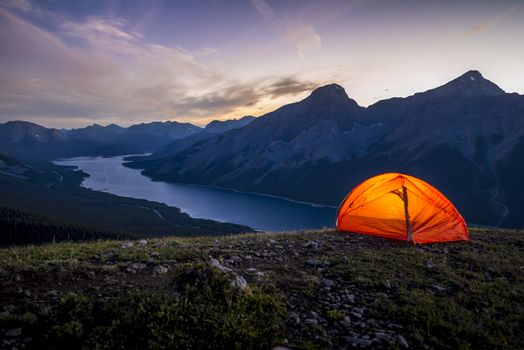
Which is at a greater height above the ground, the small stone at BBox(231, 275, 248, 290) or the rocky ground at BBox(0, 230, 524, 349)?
the small stone at BBox(231, 275, 248, 290)

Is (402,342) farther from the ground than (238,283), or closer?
closer

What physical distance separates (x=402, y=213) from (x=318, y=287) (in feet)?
30.6

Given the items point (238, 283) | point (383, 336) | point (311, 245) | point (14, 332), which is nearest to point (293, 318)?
point (238, 283)

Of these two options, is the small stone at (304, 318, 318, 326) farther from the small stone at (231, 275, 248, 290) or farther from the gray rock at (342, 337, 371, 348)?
the small stone at (231, 275, 248, 290)

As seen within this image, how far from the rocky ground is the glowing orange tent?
8.06 ft

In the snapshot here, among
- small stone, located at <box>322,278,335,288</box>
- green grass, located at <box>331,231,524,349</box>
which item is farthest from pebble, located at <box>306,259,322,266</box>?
small stone, located at <box>322,278,335,288</box>

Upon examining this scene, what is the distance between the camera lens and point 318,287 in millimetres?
8398

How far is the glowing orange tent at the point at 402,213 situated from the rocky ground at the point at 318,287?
246 cm

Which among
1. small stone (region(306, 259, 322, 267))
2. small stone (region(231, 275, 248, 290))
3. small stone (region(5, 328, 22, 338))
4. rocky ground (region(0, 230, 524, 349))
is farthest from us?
small stone (region(306, 259, 322, 267))

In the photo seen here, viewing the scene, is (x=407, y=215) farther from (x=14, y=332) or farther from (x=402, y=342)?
(x=14, y=332)

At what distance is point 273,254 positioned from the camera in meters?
11.3

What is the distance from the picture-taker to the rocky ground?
6.06 meters

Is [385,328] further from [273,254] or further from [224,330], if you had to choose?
[273,254]

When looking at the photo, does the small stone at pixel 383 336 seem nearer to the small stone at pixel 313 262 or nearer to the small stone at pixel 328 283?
the small stone at pixel 328 283
